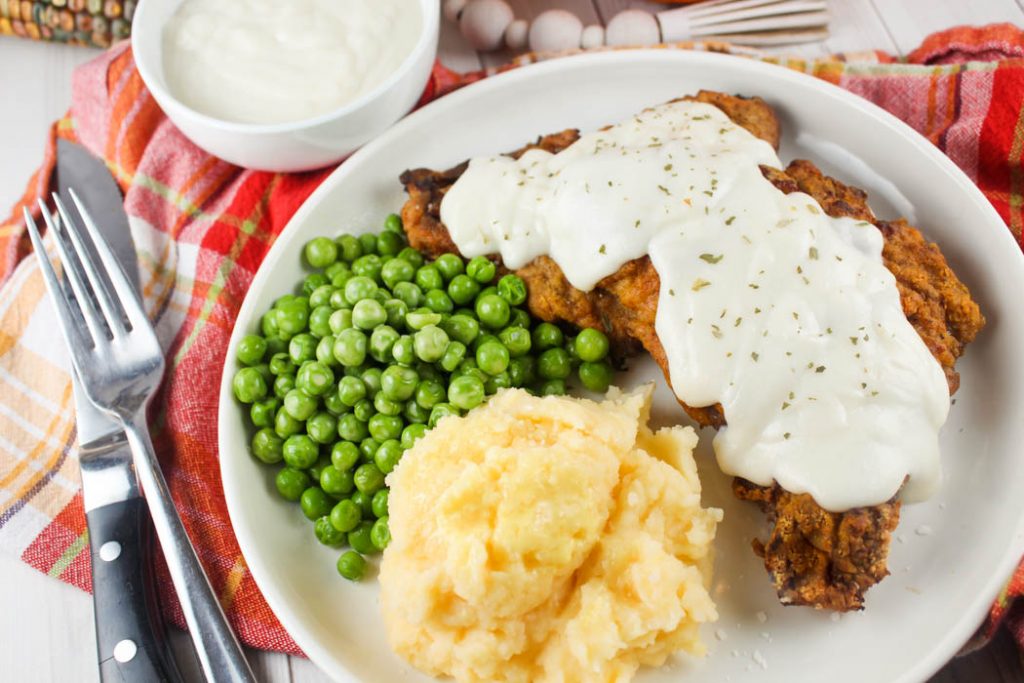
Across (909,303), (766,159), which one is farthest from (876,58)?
(909,303)

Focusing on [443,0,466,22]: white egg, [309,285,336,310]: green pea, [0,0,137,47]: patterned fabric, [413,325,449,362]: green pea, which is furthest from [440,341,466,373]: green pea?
[0,0,137,47]: patterned fabric

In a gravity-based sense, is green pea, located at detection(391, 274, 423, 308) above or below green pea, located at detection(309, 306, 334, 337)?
above

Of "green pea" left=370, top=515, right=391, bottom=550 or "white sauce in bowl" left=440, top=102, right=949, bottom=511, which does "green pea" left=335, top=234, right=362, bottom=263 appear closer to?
"white sauce in bowl" left=440, top=102, right=949, bottom=511

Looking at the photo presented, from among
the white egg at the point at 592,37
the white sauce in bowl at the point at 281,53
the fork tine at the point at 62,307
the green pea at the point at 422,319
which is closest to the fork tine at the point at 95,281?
the fork tine at the point at 62,307

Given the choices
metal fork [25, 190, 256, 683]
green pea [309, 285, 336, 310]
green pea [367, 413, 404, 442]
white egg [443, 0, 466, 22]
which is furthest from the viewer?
white egg [443, 0, 466, 22]

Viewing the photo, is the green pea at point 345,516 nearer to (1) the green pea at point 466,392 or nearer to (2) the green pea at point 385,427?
(2) the green pea at point 385,427

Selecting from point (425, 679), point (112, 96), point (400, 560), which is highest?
point (112, 96)

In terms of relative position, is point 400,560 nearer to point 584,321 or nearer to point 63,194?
point 584,321
